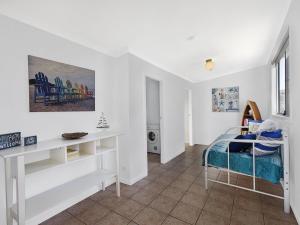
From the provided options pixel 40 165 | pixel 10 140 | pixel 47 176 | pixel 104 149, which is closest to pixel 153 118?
pixel 104 149

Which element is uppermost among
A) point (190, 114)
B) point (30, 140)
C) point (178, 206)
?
point (190, 114)

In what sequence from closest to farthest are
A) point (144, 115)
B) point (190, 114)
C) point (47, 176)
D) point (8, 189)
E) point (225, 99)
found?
point (8, 189) < point (47, 176) < point (144, 115) < point (225, 99) < point (190, 114)

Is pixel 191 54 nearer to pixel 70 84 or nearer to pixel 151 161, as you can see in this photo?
pixel 70 84

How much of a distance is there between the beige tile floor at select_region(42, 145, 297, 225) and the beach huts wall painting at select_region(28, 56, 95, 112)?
1292 mm

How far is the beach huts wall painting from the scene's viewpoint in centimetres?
174

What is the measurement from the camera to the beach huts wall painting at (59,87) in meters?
1.74

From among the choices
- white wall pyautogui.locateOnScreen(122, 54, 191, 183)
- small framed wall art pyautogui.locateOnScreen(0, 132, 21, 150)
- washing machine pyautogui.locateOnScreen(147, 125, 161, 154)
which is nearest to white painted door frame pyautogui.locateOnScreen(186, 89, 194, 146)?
white wall pyautogui.locateOnScreen(122, 54, 191, 183)

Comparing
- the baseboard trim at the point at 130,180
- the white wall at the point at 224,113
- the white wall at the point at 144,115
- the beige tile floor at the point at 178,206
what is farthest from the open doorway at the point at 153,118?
the white wall at the point at 224,113

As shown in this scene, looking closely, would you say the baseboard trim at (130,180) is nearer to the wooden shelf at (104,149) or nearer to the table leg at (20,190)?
the wooden shelf at (104,149)

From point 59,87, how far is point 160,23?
58.8 inches

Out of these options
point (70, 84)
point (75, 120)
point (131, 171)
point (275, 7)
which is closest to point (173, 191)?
point (131, 171)

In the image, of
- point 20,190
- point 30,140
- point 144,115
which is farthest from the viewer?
point 144,115

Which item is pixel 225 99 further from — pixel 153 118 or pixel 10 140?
pixel 10 140

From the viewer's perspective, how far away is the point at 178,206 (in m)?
2.01
